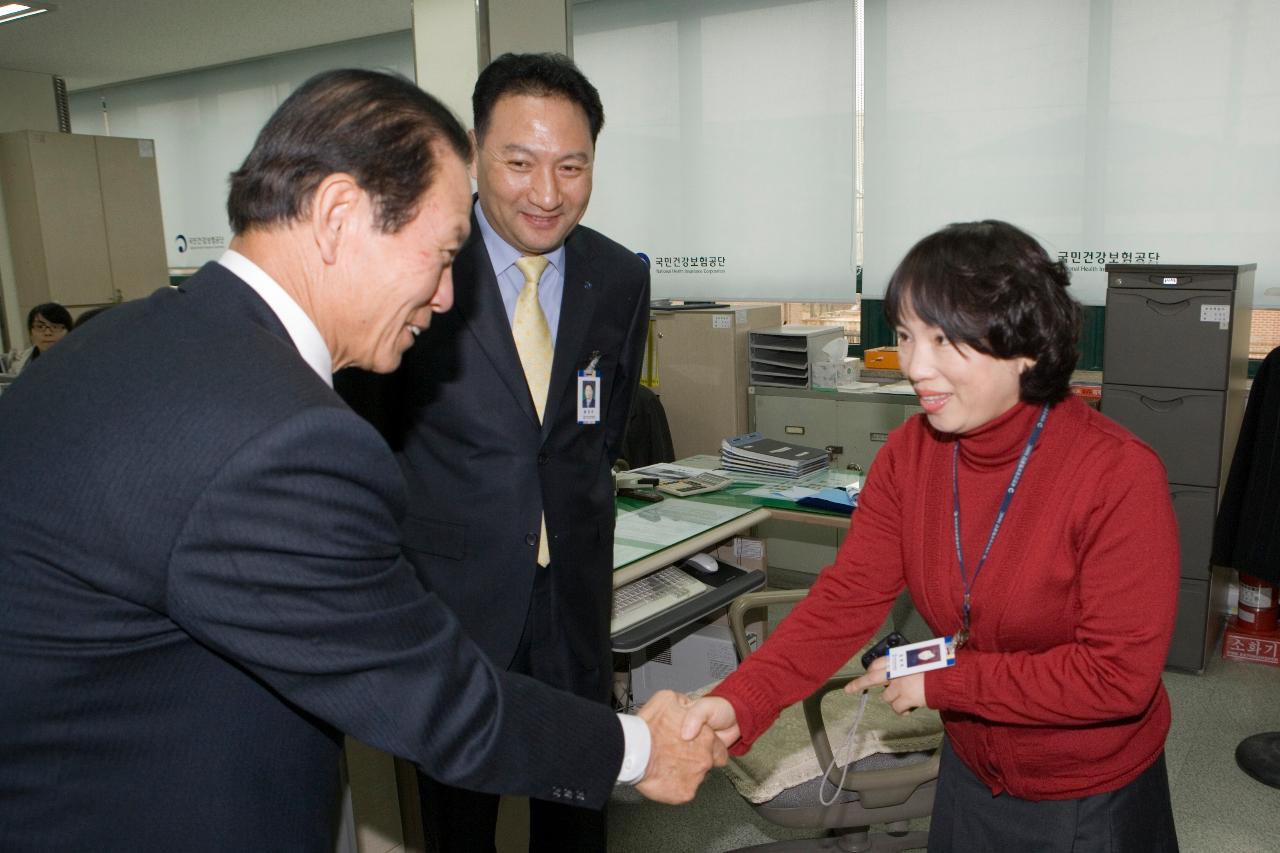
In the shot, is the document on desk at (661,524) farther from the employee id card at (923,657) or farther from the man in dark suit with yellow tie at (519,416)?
the employee id card at (923,657)

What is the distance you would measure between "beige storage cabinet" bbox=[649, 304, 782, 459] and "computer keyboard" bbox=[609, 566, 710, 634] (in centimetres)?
222

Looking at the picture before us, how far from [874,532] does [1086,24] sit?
161 inches

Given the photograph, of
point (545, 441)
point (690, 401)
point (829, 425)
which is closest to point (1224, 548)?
point (829, 425)

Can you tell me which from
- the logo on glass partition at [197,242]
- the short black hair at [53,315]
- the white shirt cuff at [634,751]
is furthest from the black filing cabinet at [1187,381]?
the logo on glass partition at [197,242]

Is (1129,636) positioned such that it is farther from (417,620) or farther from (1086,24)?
(1086,24)

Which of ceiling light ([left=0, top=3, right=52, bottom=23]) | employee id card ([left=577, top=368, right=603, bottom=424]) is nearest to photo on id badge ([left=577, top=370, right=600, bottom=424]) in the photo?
employee id card ([left=577, top=368, right=603, bottom=424])

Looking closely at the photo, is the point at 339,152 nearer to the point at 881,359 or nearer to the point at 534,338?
the point at 534,338

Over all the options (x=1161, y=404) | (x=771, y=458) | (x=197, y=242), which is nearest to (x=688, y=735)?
(x=771, y=458)

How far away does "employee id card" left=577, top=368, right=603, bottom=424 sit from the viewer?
1824 millimetres

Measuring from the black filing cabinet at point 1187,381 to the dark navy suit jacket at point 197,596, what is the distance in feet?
11.0

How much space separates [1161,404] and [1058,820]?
9.15 feet

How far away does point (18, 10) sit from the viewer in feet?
18.5

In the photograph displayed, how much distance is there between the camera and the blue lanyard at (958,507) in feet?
4.23

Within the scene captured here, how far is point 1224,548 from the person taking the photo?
3.43 m
